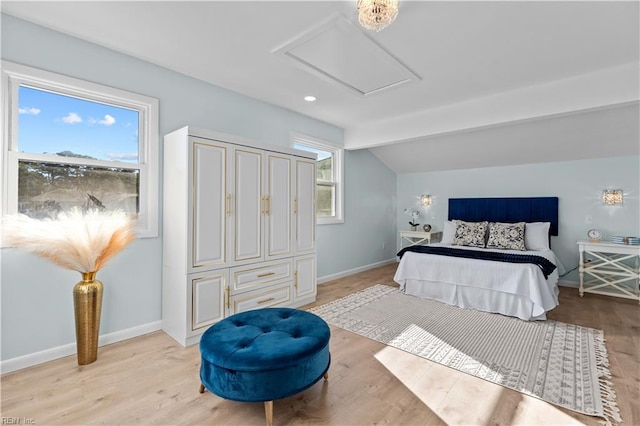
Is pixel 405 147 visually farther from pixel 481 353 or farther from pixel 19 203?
pixel 19 203

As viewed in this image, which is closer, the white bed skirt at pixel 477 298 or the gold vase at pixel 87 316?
the gold vase at pixel 87 316

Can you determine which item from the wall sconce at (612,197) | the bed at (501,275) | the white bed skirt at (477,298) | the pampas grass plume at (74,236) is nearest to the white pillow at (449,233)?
the bed at (501,275)

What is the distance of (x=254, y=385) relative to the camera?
5.41 feet

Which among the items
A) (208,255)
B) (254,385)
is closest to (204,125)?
(208,255)

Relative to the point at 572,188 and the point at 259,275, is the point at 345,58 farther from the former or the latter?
the point at 572,188

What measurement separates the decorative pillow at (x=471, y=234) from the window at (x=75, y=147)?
13.8ft

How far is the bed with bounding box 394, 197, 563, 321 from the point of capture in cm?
321

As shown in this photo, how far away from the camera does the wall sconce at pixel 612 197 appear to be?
424 centimetres

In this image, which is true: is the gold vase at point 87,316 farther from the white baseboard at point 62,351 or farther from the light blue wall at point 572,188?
the light blue wall at point 572,188

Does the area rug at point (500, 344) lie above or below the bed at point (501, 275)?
below

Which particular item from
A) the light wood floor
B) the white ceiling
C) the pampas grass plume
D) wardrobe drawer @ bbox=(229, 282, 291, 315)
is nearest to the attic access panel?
the white ceiling

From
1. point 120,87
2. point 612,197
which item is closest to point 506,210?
point 612,197

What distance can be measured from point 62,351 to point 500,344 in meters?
3.65

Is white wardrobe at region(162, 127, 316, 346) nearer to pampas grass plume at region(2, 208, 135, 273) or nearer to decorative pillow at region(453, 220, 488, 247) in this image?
pampas grass plume at region(2, 208, 135, 273)
